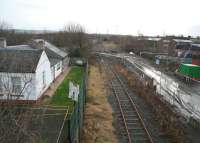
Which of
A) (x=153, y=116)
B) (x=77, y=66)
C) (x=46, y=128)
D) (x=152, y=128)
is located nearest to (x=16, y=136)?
(x=46, y=128)

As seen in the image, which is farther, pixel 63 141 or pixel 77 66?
pixel 77 66

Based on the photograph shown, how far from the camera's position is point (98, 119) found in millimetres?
16969

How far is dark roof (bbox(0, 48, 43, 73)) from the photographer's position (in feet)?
62.5

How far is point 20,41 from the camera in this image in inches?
2147

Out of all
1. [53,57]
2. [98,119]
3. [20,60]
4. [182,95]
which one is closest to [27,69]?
[20,60]

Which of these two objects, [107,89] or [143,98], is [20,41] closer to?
[107,89]

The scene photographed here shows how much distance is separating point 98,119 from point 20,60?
801 centimetres

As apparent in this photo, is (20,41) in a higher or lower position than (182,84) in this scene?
higher

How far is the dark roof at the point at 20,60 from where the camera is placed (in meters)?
19.1

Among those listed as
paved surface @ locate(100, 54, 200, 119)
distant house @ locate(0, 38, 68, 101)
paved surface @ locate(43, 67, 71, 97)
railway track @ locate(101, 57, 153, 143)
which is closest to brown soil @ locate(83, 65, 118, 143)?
railway track @ locate(101, 57, 153, 143)

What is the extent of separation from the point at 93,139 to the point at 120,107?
5.98 m

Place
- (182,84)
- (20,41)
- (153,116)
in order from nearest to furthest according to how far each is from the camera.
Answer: (153,116) < (182,84) < (20,41)

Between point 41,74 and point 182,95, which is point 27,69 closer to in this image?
point 41,74

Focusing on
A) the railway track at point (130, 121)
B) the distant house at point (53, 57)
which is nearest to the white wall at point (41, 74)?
the distant house at point (53, 57)
